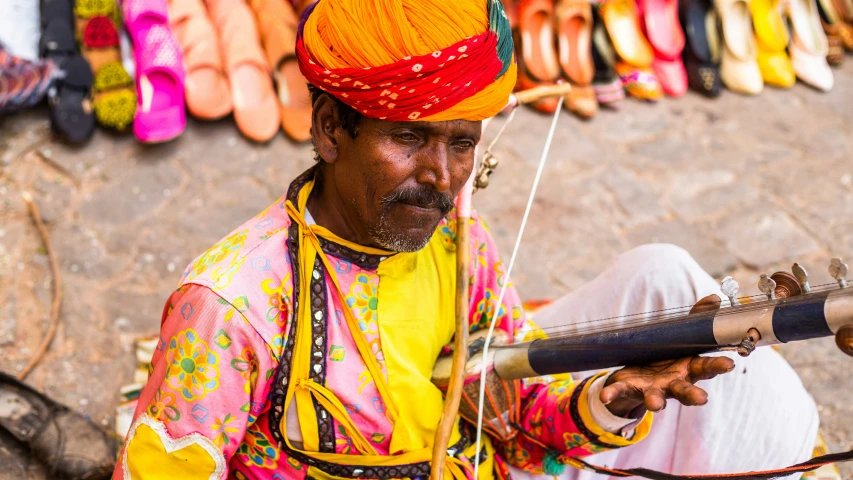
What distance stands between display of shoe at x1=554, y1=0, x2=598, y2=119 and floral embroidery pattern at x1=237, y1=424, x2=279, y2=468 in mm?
3355

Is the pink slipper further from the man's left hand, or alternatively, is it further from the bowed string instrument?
the man's left hand

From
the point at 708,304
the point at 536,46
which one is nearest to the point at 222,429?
the point at 708,304

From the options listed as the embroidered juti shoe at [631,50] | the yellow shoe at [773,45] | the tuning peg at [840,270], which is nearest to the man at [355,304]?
the tuning peg at [840,270]

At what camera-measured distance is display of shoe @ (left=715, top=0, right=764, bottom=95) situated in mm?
5082

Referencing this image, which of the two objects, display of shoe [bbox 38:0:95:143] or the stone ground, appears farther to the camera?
display of shoe [bbox 38:0:95:143]

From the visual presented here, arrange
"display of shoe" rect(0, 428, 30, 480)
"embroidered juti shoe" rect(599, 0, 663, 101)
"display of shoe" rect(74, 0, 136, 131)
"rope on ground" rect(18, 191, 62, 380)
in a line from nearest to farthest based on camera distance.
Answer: "display of shoe" rect(0, 428, 30, 480), "rope on ground" rect(18, 191, 62, 380), "display of shoe" rect(74, 0, 136, 131), "embroidered juti shoe" rect(599, 0, 663, 101)

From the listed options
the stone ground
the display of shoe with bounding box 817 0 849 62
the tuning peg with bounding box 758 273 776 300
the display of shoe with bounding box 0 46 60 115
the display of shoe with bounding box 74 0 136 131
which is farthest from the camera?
the display of shoe with bounding box 817 0 849 62

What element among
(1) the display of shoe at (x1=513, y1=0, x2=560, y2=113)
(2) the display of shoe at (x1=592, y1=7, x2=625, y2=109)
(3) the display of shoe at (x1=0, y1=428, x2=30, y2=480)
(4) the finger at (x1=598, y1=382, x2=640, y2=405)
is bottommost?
(2) the display of shoe at (x1=592, y1=7, x2=625, y2=109)

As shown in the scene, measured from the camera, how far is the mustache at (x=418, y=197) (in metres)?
1.64

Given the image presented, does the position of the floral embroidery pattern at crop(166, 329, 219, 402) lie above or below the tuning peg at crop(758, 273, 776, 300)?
below

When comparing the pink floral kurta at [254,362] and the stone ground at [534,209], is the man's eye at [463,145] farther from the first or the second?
the stone ground at [534,209]

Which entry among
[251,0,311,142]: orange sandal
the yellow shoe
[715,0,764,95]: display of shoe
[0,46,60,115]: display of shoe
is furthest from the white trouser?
the yellow shoe

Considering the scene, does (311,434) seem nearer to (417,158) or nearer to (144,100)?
(417,158)

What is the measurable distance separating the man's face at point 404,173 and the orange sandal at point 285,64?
2.45m
